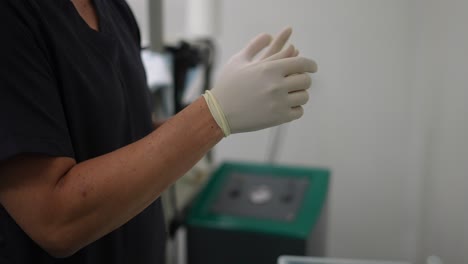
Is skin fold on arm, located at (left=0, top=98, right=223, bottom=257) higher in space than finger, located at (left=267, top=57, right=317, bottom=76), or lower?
lower

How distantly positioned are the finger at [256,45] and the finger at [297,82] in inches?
3.8

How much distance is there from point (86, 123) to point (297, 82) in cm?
32

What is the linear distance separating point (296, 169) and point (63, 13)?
1.15m

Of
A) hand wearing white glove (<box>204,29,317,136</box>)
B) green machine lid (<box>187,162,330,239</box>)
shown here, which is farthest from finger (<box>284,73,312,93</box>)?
green machine lid (<box>187,162,330,239</box>)

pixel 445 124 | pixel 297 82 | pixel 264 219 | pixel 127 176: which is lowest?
pixel 264 219

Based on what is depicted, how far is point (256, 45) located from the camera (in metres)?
0.85

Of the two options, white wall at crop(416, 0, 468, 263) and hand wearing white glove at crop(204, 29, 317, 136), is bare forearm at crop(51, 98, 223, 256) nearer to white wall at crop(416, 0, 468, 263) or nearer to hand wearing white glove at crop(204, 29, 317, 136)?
hand wearing white glove at crop(204, 29, 317, 136)

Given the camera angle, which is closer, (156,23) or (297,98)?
(297,98)

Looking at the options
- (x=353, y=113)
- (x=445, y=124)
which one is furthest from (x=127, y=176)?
(x=353, y=113)

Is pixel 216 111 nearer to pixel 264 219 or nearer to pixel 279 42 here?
pixel 279 42

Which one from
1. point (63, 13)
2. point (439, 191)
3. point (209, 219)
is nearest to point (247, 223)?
point (209, 219)

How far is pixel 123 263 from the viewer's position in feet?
2.99

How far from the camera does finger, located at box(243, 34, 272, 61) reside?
833 mm

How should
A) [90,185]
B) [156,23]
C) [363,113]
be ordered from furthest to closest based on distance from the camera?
[363,113] < [156,23] < [90,185]
